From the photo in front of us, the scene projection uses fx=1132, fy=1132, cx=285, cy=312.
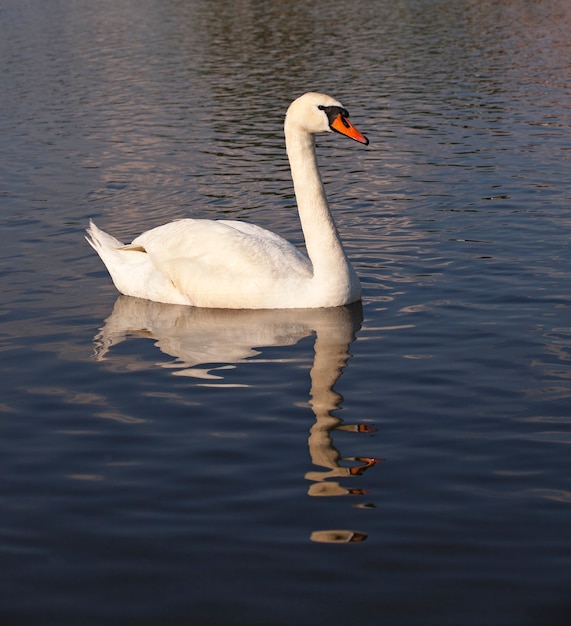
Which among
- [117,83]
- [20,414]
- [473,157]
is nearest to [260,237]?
[20,414]

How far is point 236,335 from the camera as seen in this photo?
34.0ft

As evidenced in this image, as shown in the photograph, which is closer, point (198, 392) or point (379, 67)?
point (198, 392)

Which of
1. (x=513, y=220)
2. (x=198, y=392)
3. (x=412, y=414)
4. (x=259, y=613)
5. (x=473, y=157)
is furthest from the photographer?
(x=473, y=157)

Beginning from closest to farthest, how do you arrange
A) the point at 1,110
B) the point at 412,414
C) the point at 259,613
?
the point at 259,613, the point at 412,414, the point at 1,110

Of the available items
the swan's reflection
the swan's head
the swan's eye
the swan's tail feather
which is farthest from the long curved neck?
the swan's tail feather

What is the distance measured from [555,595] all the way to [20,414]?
14.6 ft

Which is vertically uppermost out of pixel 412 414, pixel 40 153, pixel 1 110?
pixel 1 110

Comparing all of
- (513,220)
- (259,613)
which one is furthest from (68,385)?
(513,220)

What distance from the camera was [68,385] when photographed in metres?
9.15

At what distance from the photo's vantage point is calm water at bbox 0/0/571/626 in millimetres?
5840

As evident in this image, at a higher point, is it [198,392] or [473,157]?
[473,157]

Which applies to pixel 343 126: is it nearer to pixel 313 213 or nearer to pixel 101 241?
pixel 313 213

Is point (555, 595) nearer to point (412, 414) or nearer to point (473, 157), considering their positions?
point (412, 414)

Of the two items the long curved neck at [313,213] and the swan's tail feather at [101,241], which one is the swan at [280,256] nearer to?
the long curved neck at [313,213]
